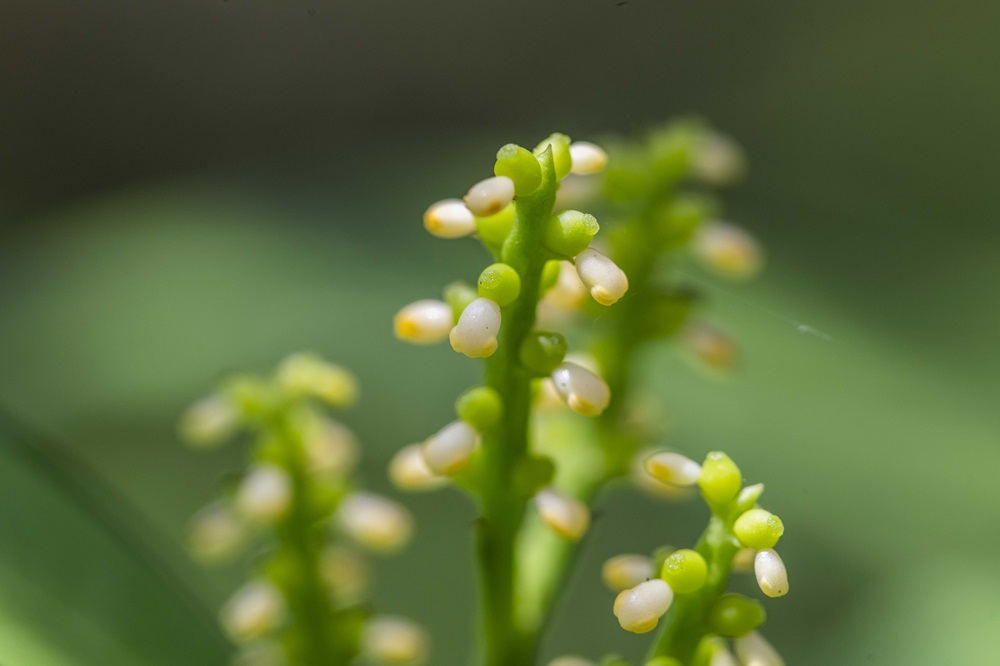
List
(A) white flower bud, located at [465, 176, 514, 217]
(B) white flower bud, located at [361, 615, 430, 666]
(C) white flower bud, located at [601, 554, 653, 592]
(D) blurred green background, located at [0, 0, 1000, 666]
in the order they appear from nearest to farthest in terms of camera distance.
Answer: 1. (A) white flower bud, located at [465, 176, 514, 217]
2. (C) white flower bud, located at [601, 554, 653, 592]
3. (B) white flower bud, located at [361, 615, 430, 666]
4. (D) blurred green background, located at [0, 0, 1000, 666]

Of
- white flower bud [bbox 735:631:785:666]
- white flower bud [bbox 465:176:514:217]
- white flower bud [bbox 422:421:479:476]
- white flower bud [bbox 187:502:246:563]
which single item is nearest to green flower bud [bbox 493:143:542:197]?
white flower bud [bbox 465:176:514:217]

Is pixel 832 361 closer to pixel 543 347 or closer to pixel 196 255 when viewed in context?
pixel 543 347

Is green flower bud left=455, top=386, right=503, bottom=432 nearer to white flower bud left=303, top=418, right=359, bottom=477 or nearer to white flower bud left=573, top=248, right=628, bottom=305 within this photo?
white flower bud left=573, top=248, right=628, bottom=305

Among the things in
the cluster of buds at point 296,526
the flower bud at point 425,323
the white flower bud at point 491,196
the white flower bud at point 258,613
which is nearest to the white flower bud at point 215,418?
the cluster of buds at point 296,526

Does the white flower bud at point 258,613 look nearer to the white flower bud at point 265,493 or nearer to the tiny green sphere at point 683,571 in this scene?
the white flower bud at point 265,493

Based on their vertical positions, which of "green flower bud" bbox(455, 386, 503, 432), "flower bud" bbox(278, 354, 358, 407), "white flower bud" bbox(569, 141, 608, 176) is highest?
"flower bud" bbox(278, 354, 358, 407)

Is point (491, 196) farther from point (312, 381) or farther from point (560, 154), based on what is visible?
point (312, 381)
